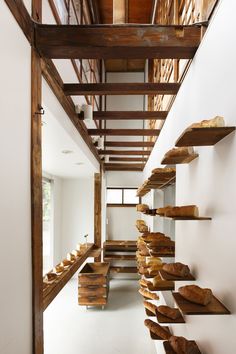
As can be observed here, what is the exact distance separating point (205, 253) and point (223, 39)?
0.90 m

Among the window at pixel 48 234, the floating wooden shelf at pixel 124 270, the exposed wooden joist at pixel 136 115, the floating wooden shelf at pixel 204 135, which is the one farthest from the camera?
the floating wooden shelf at pixel 124 270

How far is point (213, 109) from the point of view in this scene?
3.82ft

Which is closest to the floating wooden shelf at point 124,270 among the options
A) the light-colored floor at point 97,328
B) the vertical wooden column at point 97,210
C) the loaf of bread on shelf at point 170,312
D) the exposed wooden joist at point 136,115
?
the vertical wooden column at point 97,210

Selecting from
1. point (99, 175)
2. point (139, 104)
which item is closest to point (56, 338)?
point (99, 175)

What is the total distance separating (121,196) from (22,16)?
5759mm

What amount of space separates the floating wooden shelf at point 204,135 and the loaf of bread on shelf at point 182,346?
0.98m

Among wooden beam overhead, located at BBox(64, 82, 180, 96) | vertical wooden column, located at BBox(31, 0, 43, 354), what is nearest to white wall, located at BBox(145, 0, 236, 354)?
wooden beam overhead, located at BBox(64, 82, 180, 96)

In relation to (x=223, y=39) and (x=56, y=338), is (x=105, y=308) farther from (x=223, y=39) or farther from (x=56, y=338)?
(x=223, y=39)

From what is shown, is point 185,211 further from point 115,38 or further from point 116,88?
point 116,88

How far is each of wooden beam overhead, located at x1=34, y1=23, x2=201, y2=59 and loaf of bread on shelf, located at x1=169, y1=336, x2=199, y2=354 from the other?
150 cm

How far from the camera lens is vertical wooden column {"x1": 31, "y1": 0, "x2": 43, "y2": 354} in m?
1.37

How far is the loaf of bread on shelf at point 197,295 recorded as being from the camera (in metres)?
1.08

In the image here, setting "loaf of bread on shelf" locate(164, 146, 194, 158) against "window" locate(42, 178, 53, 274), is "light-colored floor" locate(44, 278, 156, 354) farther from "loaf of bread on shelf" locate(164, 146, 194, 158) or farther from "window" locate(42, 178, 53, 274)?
"loaf of bread on shelf" locate(164, 146, 194, 158)

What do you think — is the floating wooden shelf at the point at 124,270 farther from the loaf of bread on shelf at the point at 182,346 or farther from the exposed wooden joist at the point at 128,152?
the loaf of bread on shelf at the point at 182,346
